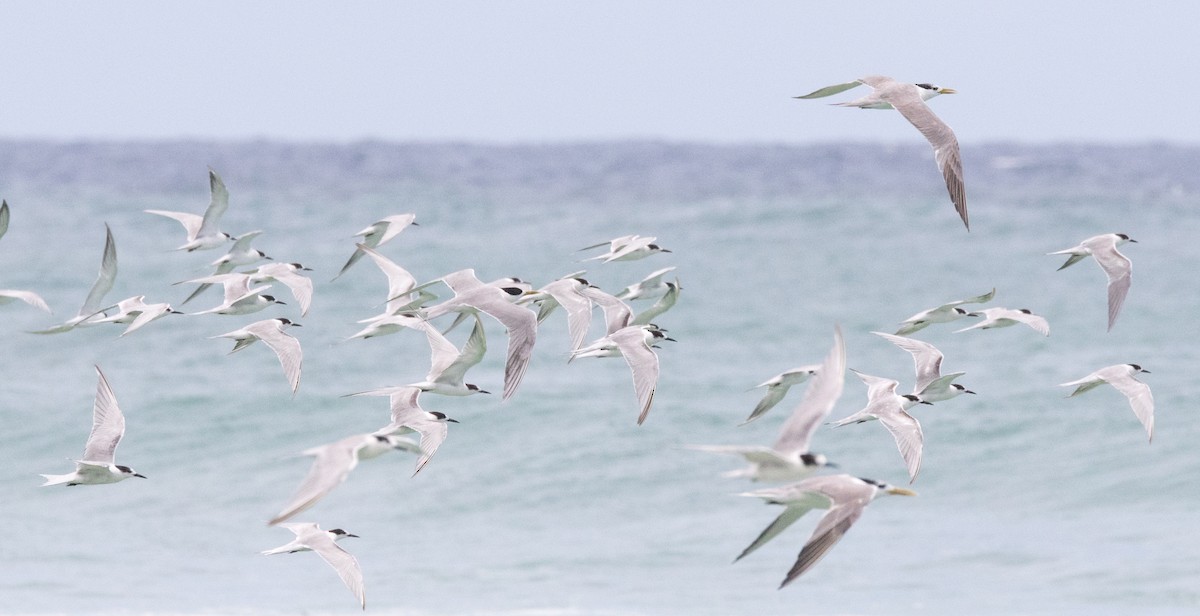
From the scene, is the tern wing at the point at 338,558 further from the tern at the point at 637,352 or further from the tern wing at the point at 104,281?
the tern wing at the point at 104,281

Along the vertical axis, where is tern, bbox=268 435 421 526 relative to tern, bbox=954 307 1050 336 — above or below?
below

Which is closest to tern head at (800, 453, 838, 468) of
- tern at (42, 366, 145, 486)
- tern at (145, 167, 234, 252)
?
tern at (42, 366, 145, 486)

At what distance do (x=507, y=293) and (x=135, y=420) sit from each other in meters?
9.80

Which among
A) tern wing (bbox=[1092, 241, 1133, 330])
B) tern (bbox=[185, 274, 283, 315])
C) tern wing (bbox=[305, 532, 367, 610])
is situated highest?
tern wing (bbox=[1092, 241, 1133, 330])

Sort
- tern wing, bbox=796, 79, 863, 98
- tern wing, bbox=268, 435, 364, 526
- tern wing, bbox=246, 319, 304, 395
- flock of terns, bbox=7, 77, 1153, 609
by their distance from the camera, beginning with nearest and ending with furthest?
tern wing, bbox=268, 435, 364, 526 < flock of terns, bbox=7, 77, 1153, 609 < tern wing, bbox=796, 79, 863, 98 < tern wing, bbox=246, 319, 304, 395

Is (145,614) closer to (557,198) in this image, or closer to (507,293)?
(507,293)

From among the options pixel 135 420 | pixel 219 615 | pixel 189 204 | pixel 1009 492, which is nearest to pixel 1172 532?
pixel 1009 492

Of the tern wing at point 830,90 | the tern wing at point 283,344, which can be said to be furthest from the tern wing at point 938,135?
the tern wing at point 283,344

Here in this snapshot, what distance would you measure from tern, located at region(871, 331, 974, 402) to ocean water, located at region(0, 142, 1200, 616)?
2.28m

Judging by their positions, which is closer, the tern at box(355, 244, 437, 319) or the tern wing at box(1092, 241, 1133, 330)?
the tern at box(355, 244, 437, 319)

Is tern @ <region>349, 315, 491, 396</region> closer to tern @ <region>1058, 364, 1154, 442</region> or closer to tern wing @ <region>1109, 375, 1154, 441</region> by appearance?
tern @ <region>1058, 364, 1154, 442</region>

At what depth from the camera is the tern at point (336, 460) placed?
261 inches

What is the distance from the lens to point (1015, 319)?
10844mm

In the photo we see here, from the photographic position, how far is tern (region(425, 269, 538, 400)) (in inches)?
355
